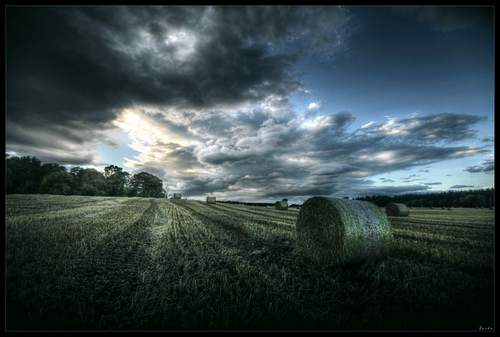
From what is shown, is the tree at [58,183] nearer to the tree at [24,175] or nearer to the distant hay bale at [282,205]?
the tree at [24,175]

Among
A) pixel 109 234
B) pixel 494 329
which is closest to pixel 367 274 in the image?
pixel 494 329

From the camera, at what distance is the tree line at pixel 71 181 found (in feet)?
85.9

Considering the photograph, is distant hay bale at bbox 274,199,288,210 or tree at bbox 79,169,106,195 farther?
tree at bbox 79,169,106,195

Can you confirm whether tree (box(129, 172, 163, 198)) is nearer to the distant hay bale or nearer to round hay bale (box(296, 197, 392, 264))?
the distant hay bale

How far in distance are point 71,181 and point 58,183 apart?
10.3 ft

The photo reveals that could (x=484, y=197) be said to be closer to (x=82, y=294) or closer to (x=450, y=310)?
(x=450, y=310)

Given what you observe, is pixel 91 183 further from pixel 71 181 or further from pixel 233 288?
pixel 233 288

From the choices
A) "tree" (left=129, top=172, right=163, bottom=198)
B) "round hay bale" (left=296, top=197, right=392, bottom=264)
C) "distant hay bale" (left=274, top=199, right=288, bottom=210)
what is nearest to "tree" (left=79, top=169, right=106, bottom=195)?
"tree" (left=129, top=172, right=163, bottom=198)

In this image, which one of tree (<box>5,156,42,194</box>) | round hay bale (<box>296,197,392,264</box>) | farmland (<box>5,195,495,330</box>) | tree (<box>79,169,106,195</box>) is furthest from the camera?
tree (<box>79,169,106,195</box>)

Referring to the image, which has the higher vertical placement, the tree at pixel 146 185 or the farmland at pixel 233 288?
the tree at pixel 146 185

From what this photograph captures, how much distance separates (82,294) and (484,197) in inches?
2842

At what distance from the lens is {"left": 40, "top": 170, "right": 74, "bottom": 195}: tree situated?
36.2 m

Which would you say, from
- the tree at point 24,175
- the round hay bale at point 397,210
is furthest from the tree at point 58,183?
the round hay bale at point 397,210

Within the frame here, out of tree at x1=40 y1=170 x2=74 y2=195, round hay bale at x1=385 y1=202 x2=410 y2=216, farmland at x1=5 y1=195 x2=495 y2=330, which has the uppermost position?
tree at x1=40 y1=170 x2=74 y2=195
